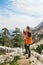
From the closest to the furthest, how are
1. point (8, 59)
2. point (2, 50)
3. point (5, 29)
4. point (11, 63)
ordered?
point (11, 63)
point (8, 59)
point (2, 50)
point (5, 29)

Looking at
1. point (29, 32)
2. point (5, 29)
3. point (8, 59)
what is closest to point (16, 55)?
point (8, 59)

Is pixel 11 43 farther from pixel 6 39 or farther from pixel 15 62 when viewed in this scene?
pixel 15 62

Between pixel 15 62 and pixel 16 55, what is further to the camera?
pixel 16 55

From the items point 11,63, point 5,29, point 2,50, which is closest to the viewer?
point 11,63

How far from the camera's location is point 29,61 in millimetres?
20078

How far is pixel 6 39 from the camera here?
209ft

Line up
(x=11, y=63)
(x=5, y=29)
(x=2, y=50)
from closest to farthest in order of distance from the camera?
(x=11, y=63), (x=2, y=50), (x=5, y=29)

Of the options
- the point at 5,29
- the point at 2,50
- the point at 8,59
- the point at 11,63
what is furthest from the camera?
the point at 5,29

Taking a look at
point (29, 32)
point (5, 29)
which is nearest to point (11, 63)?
point (29, 32)

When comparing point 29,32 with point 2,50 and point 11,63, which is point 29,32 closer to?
point 11,63

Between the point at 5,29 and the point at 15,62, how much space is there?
43118 millimetres

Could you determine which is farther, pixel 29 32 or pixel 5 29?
pixel 5 29

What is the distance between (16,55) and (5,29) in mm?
41227

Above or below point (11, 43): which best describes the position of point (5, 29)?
above
